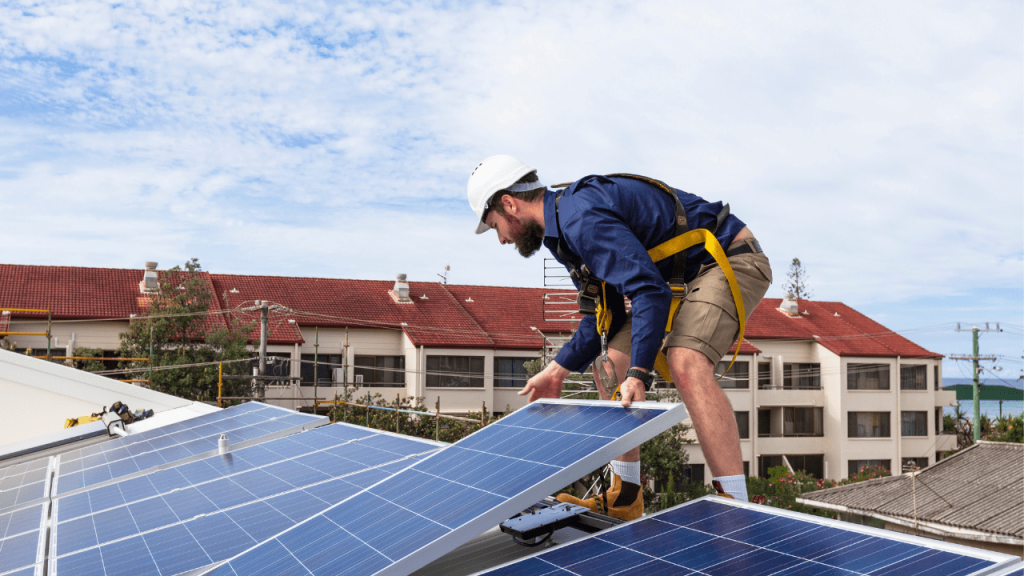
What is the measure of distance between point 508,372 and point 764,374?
1703 cm

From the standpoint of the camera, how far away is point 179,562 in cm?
308

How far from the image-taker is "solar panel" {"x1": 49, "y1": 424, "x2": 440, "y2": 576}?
3.35 metres

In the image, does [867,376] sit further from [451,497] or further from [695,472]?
[451,497]

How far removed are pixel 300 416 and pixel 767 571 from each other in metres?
6.01

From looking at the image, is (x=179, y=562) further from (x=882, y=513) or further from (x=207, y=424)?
(x=882, y=513)

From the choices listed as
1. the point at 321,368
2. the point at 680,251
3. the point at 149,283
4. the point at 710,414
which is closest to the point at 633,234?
the point at 680,251

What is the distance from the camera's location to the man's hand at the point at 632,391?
3.16m

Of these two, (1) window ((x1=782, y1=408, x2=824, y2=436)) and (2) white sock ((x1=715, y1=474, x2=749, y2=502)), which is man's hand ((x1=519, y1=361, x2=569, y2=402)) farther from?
(1) window ((x1=782, y1=408, x2=824, y2=436))

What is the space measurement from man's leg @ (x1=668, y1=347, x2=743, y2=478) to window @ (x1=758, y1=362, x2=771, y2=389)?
45.3 m

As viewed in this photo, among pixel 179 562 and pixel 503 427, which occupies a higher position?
pixel 503 427

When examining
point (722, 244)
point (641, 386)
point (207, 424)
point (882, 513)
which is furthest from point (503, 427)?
point (882, 513)

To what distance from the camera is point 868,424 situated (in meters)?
47.6

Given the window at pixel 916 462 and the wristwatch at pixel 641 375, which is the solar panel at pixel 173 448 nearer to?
the wristwatch at pixel 641 375

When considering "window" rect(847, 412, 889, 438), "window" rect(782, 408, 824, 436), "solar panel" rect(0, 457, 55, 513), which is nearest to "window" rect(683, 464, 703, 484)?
"window" rect(782, 408, 824, 436)
